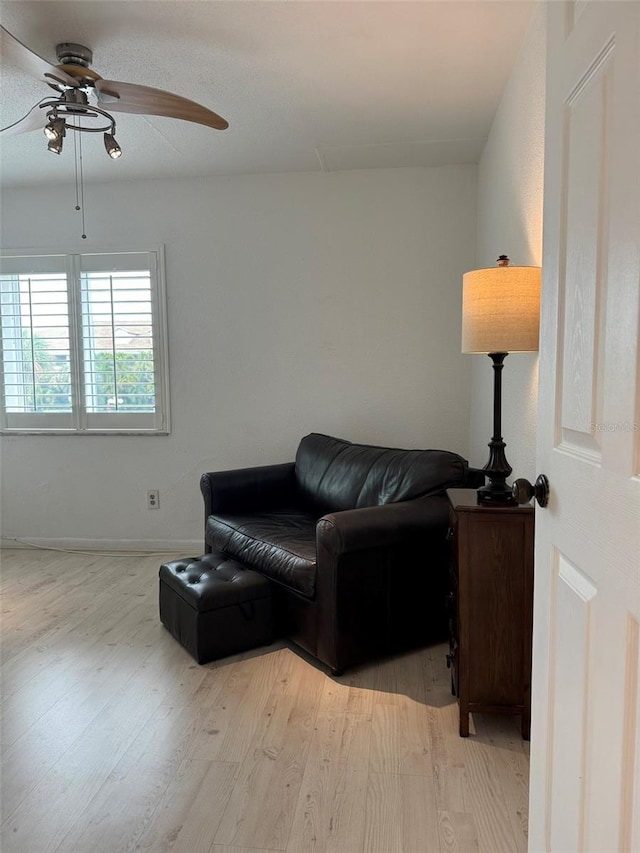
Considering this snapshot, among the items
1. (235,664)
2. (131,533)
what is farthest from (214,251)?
(235,664)

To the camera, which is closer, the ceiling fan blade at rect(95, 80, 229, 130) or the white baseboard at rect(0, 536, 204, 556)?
the ceiling fan blade at rect(95, 80, 229, 130)

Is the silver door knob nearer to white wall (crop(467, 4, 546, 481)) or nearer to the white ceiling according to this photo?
white wall (crop(467, 4, 546, 481))

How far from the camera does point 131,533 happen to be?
4223mm

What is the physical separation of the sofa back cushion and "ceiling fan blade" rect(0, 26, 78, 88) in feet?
7.10

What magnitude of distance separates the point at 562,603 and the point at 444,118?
106 inches

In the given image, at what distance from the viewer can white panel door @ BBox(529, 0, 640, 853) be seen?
2.75 feet

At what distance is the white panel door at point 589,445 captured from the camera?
0.84 m

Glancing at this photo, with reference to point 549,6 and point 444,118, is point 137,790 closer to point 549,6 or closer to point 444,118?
point 549,6

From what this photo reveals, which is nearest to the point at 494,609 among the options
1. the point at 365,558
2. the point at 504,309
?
the point at 365,558

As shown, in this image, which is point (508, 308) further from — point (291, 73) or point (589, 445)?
point (291, 73)

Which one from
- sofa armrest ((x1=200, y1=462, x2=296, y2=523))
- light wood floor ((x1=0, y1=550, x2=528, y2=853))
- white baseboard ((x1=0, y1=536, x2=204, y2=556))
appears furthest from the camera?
white baseboard ((x1=0, y1=536, x2=204, y2=556))

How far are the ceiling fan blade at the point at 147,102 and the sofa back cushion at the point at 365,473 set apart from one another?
1776 millimetres

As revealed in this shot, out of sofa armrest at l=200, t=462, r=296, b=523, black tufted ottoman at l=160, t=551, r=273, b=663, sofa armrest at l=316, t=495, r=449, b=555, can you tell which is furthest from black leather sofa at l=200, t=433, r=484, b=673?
sofa armrest at l=200, t=462, r=296, b=523

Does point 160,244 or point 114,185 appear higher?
point 114,185
